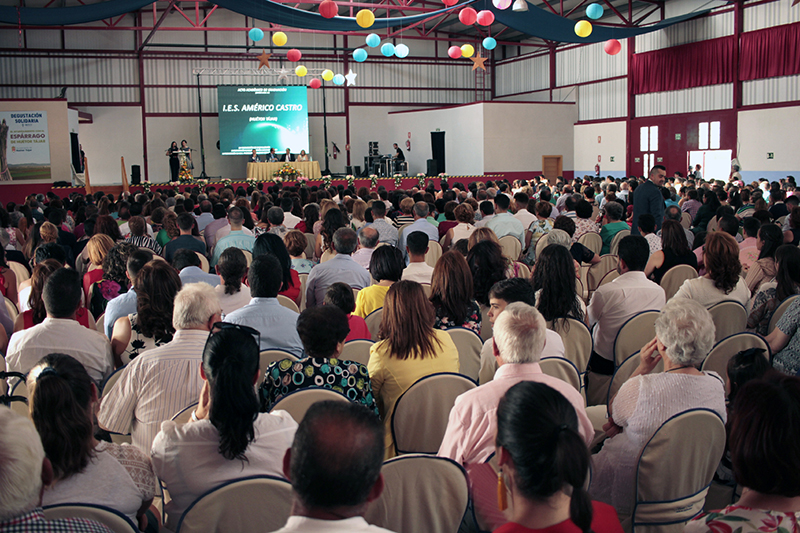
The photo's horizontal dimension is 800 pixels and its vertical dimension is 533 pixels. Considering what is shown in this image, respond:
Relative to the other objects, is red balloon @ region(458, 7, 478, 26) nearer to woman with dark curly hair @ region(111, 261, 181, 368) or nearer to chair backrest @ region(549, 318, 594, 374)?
chair backrest @ region(549, 318, 594, 374)

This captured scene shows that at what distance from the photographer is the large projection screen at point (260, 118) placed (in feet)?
75.5

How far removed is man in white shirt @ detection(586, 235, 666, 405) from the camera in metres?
4.17

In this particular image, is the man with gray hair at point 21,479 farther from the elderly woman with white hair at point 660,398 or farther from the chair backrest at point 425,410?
the elderly woman with white hair at point 660,398

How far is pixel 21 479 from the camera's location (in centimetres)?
149

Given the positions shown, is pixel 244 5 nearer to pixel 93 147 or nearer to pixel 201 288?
pixel 201 288

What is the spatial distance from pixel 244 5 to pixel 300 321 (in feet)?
32.7

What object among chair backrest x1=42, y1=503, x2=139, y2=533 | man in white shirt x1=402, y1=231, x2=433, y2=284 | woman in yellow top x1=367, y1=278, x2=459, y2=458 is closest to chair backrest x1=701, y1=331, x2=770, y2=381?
woman in yellow top x1=367, y1=278, x2=459, y2=458

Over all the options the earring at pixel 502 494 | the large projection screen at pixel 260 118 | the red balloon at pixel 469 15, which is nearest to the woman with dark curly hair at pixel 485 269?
the earring at pixel 502 494

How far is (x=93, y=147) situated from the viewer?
23.0 metres

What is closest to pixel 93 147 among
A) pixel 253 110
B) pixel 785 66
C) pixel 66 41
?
pixel 66 41

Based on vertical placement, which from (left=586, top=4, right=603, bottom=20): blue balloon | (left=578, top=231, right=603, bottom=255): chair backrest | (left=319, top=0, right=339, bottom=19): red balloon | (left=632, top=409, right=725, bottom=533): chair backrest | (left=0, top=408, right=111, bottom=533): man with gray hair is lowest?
(left=632, top=409, right=725, bottom=533): chair backrest

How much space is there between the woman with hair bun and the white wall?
22476 mm

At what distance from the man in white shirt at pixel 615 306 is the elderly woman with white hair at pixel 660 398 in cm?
164

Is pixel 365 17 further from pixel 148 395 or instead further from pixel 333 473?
pixel 333 473
